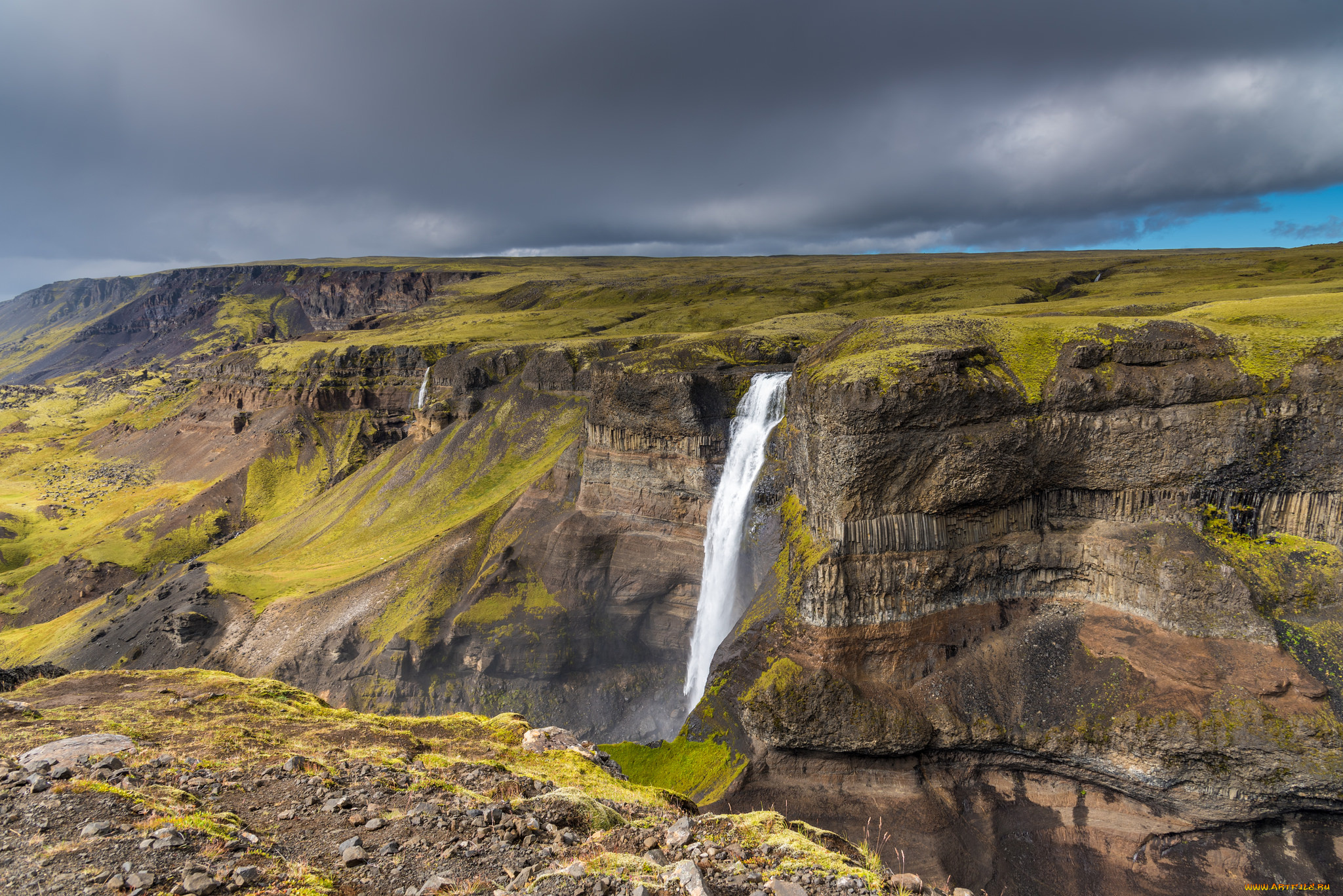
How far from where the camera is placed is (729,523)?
37.9 metres

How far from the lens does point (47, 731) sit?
46.7 ft

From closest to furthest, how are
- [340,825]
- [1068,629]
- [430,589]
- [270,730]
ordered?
[340,825] → [270,730] → [1068,629] → [430,589]

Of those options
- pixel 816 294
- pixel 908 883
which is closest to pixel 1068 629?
pixel 908 883

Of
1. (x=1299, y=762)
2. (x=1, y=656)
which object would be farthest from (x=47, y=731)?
(x=1, y=656)

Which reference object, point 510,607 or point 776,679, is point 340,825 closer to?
point 776,679

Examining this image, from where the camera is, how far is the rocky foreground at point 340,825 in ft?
27.7

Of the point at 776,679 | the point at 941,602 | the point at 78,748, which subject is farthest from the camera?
the point at 776,679

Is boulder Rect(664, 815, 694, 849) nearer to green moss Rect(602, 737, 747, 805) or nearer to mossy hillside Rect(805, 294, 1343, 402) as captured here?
green moss Rect(602, 737, 747, 805)

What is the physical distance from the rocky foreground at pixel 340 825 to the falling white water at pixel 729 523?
68.2ft

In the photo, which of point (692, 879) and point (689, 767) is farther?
point (689, 767)

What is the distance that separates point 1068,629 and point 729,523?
59.4ft

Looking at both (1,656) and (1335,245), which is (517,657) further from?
(1335,245)

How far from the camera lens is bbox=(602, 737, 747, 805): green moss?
1062 inches

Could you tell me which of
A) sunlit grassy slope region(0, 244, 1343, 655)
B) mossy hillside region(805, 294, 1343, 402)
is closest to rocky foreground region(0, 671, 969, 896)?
mossy hillside region(805, 294, 1343, 402)
